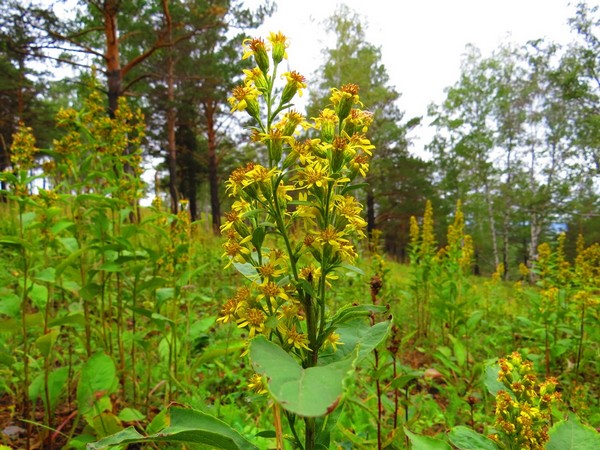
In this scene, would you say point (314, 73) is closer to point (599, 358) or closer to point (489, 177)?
point (489, 177)

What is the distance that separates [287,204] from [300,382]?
0.48 meters

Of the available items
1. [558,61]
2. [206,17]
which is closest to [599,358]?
[206,17]

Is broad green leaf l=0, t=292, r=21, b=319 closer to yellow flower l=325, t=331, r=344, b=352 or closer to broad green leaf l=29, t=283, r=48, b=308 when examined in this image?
broad green leaf l=29, t=283, r=48, b=308

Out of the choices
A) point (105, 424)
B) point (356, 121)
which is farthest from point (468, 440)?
point (105, 424)

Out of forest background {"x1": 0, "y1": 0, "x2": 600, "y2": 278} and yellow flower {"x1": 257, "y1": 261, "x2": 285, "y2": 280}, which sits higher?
forest background {"x1": 0, "y1": 0, "x2": 600, "y2": 278}

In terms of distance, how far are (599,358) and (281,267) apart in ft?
10.3

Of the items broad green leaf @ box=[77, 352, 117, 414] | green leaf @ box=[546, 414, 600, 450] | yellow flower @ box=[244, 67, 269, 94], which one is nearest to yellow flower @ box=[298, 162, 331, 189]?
yellow flower @ box=[244, 67, 269, 94]

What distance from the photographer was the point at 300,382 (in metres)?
0.52

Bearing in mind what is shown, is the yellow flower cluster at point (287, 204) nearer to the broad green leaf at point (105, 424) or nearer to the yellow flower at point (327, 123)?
the yellow flower at point (327, 123)

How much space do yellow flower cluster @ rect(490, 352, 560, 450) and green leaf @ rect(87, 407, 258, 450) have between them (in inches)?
26.4

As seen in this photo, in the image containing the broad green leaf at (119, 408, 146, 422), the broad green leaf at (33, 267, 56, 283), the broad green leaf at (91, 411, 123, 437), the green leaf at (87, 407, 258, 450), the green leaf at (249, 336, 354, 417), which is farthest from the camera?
the broad green leaf at (33, 267, 56, 283)

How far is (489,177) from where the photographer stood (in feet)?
64.4

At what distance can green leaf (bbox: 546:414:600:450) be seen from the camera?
2.59 feet

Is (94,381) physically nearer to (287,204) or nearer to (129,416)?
(129,416)
